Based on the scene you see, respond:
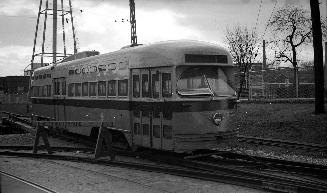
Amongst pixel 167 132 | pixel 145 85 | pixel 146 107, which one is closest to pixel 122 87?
pixel 145 85

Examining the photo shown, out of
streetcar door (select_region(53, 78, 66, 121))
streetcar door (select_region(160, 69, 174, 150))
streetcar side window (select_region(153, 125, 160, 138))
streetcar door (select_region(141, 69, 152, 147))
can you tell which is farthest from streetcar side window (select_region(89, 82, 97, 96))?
streetcar door (select_region(160, 69, 174, 150))

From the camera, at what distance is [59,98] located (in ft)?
60.4

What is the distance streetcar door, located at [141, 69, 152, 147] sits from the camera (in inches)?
460

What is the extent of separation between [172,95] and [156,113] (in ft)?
2.64

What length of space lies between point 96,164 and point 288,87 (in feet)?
69.4

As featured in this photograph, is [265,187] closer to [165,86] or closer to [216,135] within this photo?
[216,135]

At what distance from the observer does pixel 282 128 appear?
64.0 ft

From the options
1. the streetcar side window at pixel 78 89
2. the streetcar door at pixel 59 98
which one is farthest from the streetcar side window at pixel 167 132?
the streetcar door at pixel 59 98

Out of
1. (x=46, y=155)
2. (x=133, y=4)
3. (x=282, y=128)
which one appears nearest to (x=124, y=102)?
(x=46, y=155)

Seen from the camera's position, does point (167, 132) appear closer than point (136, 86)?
Yes

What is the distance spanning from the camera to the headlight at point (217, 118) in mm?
11148

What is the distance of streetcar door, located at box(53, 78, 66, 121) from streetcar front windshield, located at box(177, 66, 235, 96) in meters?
8.23

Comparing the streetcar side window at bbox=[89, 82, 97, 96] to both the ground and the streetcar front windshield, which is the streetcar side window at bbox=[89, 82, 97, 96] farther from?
the ground

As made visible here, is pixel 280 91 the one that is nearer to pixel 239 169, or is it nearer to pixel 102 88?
pixel 102 88
